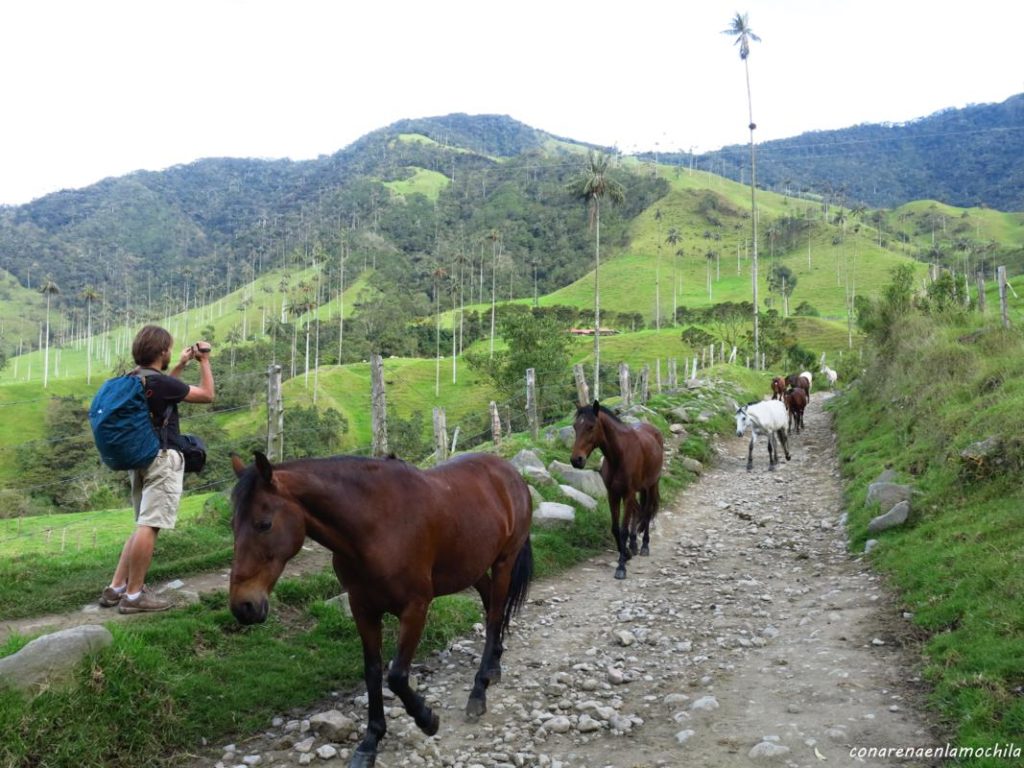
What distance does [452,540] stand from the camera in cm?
504

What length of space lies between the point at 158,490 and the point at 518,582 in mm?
3342

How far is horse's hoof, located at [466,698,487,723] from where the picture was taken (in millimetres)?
5160

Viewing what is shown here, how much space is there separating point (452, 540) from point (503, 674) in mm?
1812

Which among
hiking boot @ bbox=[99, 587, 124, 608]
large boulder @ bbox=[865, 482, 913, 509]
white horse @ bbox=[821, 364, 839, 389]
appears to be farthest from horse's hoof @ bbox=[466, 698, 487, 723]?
white horse @ bbox=[821, 364, 839, 389]

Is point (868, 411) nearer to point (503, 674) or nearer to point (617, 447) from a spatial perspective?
point (617, 447)

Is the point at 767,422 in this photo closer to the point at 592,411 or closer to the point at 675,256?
the point at 592,411

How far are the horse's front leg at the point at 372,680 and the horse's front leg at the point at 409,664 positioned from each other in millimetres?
176

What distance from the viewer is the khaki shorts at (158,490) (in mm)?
5723

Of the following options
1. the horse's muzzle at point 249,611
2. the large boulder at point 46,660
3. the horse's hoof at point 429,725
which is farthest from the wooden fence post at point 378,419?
the horse's muzzle at point 249,611

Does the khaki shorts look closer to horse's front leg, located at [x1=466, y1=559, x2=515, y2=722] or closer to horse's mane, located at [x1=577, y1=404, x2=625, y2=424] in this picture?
horse's front leg, located at [x1=466, y1=559, x2=515, y2=722]

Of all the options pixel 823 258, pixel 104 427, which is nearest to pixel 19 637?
pixel 104 427

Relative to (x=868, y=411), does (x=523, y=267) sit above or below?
above

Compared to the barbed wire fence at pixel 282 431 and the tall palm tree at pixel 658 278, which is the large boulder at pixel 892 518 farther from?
the tall palm tree at pixel 658 278

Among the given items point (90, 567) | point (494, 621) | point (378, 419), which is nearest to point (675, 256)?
point (378, 419)
